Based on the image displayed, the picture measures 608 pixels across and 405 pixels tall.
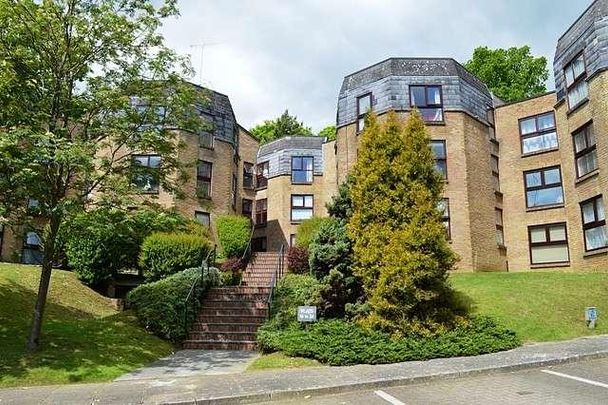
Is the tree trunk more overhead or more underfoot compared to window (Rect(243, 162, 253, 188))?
more underfoot

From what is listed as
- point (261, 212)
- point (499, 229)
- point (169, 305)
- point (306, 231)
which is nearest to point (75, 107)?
point (169, 305)

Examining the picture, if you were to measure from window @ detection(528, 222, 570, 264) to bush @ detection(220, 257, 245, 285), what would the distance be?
14.1 meters

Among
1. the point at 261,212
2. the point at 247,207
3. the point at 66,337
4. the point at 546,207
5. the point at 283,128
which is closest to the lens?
the point at 66,337

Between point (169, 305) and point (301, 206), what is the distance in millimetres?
19366

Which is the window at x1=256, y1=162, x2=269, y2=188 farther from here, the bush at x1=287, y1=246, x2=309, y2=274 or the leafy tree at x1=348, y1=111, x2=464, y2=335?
the leafy tree at x1=348, y1=111, x2=464, y2=335

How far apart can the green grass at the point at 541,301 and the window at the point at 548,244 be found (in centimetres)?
513

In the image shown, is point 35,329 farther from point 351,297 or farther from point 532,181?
point 532,181

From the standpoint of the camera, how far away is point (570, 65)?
2288 centimetres

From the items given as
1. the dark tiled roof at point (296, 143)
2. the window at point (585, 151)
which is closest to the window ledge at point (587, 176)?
the window at point (585, 151)

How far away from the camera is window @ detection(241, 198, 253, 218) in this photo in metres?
35.4

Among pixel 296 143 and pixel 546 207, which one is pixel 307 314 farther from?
pixel 296 143

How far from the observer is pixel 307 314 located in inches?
496

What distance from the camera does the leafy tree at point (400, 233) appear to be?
12102 millimetres

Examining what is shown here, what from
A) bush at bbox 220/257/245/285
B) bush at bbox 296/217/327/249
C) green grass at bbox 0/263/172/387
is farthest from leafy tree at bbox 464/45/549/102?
green grass at bbox 0/263/172/387
